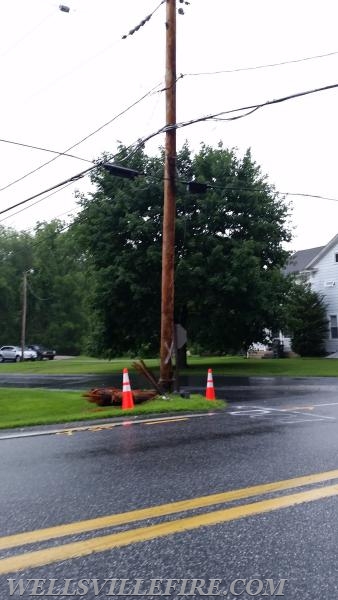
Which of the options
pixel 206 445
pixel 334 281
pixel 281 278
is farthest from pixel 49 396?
pixel 334 281

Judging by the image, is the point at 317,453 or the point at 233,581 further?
the point at 317,453

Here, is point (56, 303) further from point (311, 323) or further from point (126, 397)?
point (126, 397)

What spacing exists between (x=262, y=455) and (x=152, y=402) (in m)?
6.31

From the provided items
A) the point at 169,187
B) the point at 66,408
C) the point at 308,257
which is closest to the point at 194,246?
the point at 169,187

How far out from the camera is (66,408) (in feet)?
44.7

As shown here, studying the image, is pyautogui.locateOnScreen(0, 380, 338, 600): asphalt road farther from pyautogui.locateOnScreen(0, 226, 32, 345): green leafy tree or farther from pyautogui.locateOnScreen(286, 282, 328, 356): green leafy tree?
pyautogui.locateOnScreen(0, 226, 32, 345): green leafy tree

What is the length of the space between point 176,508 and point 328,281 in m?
34.4

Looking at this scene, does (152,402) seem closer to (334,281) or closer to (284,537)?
(284,537)

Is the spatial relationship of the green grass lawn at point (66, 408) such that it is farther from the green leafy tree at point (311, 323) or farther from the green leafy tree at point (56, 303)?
the green leafy tree at point (56, 303)

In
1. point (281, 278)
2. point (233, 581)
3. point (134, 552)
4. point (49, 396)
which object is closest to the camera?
point (233, 581)

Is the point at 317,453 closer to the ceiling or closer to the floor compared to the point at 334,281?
closer to the floor

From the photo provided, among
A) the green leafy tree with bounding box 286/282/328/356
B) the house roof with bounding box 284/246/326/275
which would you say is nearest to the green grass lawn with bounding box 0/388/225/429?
the green leafy tree with bounding box 286/282/328/356

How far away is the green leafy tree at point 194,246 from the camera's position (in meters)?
24.4

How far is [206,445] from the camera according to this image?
26.1 ft
